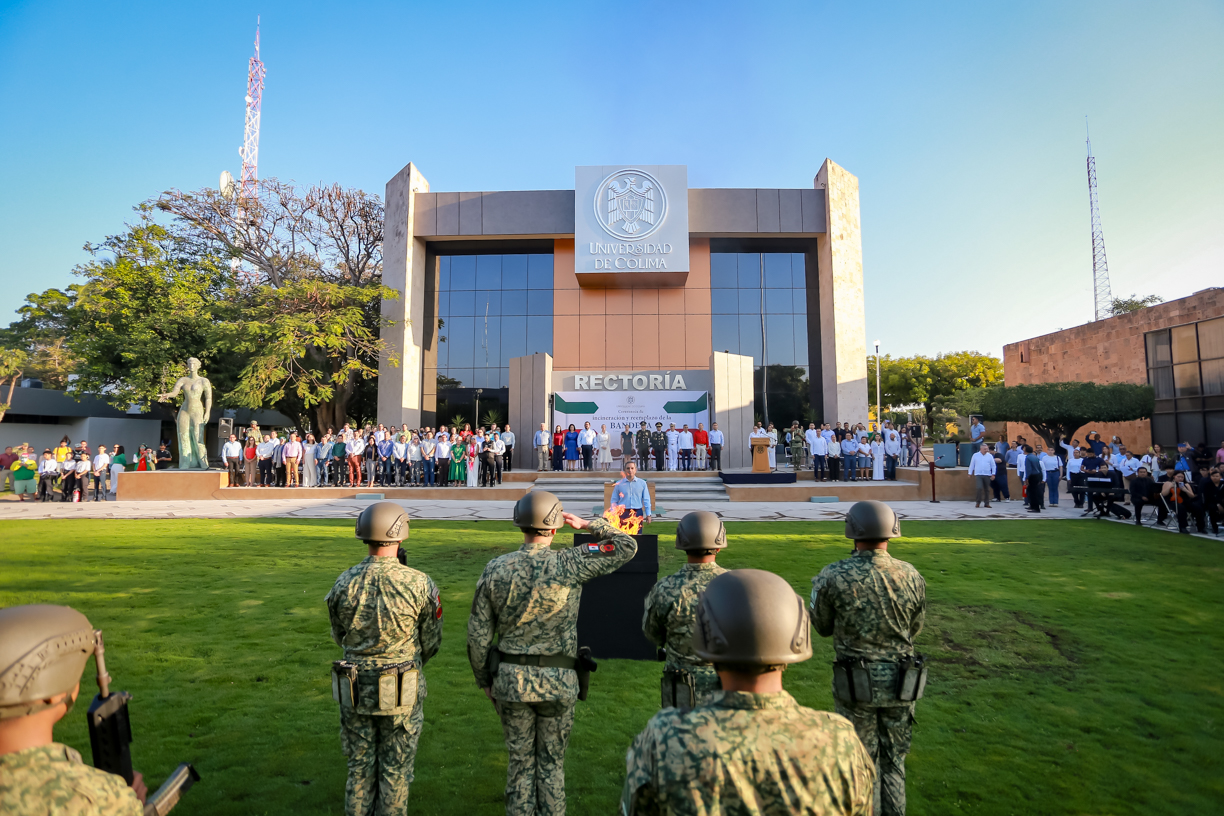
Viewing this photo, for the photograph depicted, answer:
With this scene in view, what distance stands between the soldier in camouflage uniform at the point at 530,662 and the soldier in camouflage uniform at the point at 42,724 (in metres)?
1.68

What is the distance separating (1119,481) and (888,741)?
1630cm

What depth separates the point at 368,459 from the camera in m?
21.9

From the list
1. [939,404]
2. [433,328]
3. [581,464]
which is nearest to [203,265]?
[433,328]

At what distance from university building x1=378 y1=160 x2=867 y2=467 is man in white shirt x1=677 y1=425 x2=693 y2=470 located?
12.6ft

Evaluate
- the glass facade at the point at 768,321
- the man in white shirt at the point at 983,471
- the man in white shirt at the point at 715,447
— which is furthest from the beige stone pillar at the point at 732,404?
the man in white shirt at the point at 983,471

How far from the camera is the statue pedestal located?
19.8 m

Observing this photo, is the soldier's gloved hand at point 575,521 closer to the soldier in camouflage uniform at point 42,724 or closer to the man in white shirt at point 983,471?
the soldier in camouflage uniform at point 42,724

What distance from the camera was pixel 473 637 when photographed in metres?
3.27

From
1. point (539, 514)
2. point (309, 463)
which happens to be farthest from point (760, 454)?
point (539, 514)

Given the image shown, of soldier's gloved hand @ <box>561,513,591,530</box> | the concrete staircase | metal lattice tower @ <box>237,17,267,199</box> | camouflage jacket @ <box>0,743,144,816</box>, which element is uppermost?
metal lattice tower @ <box>237,17,267,199</box>

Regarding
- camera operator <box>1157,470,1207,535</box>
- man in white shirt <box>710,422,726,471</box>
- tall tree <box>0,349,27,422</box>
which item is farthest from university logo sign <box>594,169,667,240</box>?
tall tree <box>0,349,27,422</box>

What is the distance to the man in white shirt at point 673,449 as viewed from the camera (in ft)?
77.2

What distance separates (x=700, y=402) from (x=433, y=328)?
1377 centimetres

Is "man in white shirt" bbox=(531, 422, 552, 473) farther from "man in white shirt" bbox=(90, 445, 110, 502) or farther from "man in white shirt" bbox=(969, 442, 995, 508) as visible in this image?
"man in white shirt" bbox=(90, 445, 110, 502)
